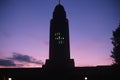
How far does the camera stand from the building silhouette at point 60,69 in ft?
115

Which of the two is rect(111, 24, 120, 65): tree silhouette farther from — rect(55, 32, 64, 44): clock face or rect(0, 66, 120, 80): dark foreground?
rect(55, 32, 64, 44): clock face

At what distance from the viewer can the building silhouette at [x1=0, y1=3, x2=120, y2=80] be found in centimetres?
3506

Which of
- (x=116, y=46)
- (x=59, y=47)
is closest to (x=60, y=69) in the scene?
(x=59, y=47)

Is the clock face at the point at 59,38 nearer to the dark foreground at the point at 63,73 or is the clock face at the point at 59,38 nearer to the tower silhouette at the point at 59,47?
the tower silhouette at the point at 59,47

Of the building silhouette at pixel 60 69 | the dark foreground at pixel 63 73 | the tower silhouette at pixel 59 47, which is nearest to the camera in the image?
the dark foreground at pixel 63 73

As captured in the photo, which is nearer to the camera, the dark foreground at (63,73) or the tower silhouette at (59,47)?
the dark foreground at (63,73)

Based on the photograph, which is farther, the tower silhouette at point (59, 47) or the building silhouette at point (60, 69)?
the tower silhouette at point (59, 47)

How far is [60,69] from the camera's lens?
3638cm

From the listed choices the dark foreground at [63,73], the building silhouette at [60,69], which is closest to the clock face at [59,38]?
the building silhouette at [60,69]

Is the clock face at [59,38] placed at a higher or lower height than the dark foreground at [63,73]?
higher

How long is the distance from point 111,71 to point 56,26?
13782 millimetres

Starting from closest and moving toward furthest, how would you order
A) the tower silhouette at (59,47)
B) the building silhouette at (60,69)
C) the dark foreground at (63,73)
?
the dark foreground at (63,73), the building silhouette at (60,69), the tower silhouette at (59,47)

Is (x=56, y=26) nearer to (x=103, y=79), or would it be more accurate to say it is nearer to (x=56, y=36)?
(x=56, y=36)

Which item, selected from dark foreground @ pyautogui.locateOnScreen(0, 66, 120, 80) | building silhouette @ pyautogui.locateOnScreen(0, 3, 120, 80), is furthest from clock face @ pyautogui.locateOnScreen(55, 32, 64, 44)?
dark foreground @ pyautogui.locateOnScreen(0, 66, 120, 80)
